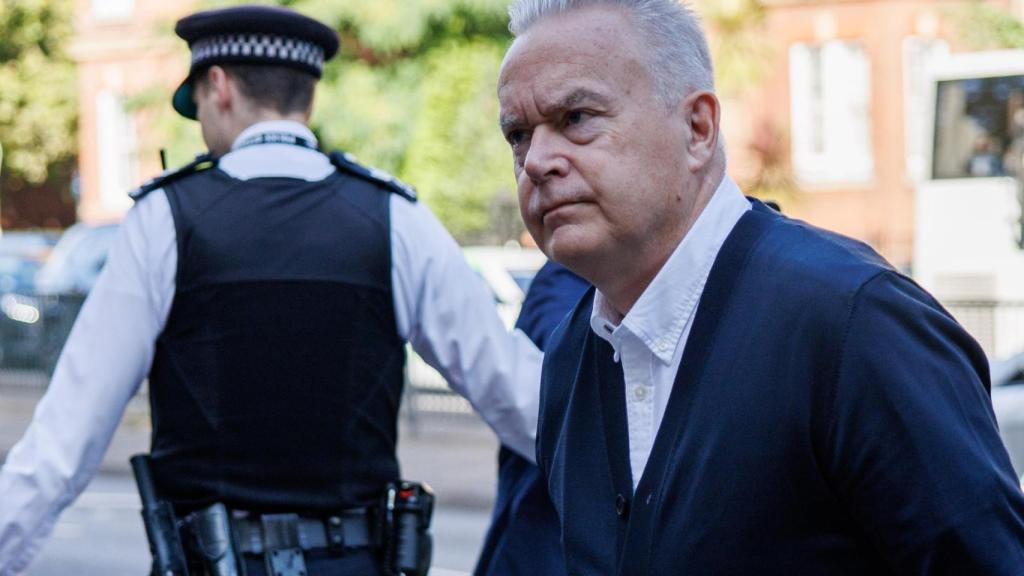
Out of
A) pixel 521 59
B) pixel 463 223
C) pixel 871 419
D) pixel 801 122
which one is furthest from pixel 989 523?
pixel 801 122

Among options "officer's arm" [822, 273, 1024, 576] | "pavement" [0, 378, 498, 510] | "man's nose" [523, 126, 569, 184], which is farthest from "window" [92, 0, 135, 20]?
"officer's arm" [822, 273, 1024, 576]

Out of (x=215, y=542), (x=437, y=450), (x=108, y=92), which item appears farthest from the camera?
(x=108, y=92)

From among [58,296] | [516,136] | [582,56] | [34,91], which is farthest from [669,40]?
[34,91]

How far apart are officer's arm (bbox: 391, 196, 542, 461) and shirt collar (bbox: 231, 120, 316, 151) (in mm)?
285

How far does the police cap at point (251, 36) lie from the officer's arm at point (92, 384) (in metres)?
0.42

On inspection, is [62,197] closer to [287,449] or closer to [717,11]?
[717,11]

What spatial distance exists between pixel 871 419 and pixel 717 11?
21.8 m

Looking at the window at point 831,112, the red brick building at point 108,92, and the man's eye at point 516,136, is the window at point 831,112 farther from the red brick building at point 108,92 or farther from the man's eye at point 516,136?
the man's eye at point 516,136

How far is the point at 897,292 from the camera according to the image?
1.83 meters

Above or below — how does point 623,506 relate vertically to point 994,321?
above

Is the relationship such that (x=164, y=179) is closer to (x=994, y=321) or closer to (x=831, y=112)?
(x=994, y=321)

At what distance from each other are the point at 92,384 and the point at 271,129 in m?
0.71

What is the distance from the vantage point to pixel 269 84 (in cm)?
384

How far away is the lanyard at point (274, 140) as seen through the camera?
3783mm
